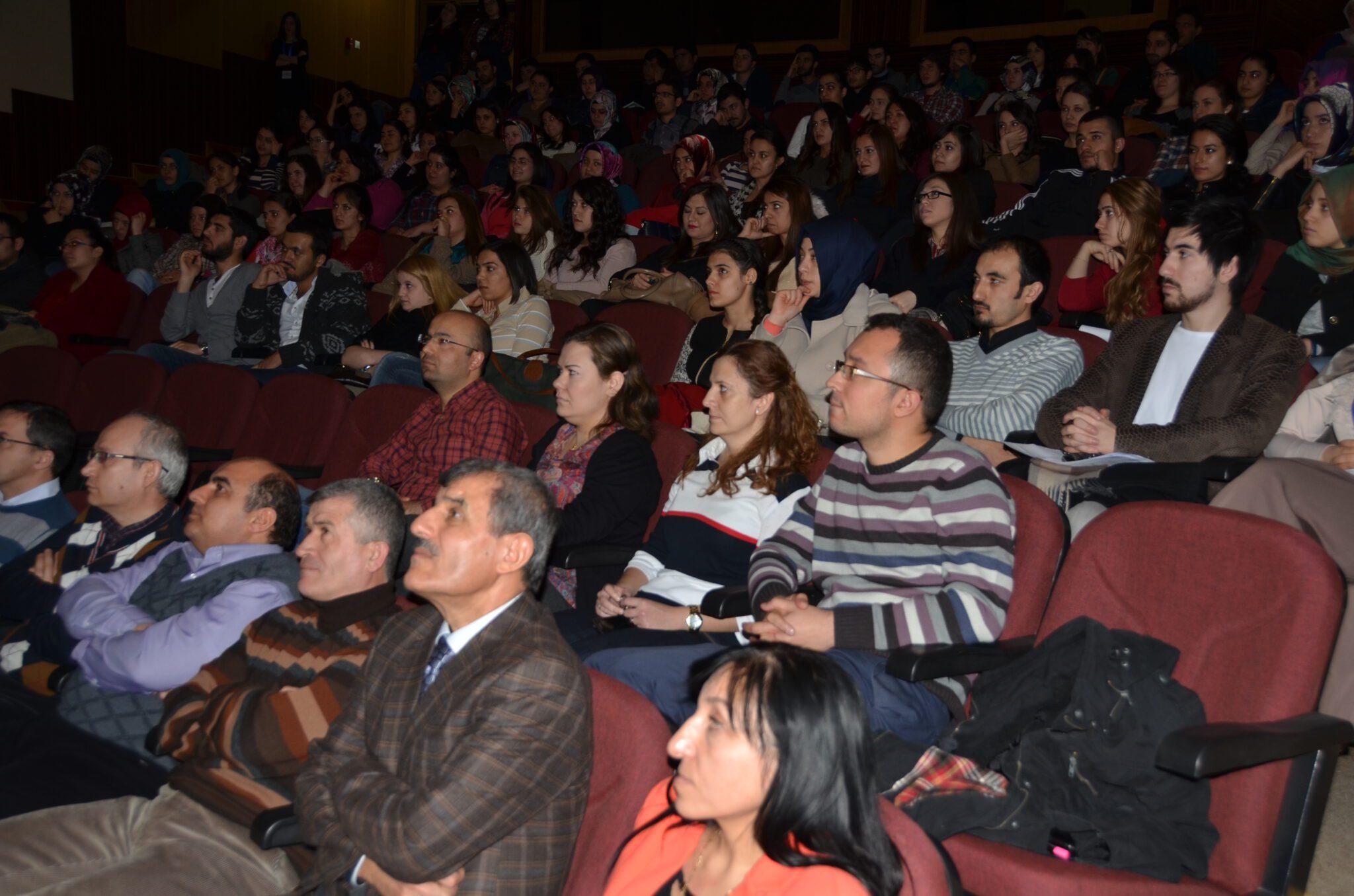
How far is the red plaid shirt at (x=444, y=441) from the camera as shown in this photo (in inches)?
121

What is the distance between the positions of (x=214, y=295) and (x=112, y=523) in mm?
2710

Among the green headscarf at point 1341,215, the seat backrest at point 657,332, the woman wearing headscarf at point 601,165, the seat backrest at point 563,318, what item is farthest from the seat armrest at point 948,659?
the woman wearing headscarf at point 601,165

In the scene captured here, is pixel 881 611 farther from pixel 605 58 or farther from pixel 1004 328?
pixel 605 58

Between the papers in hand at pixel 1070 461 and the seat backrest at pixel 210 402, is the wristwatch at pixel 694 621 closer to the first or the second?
the papers in hand at pixel 1070 461

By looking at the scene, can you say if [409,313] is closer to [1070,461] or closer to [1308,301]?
[1070,461]

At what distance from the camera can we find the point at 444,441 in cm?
311

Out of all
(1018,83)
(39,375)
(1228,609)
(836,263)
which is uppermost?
(1018,83)

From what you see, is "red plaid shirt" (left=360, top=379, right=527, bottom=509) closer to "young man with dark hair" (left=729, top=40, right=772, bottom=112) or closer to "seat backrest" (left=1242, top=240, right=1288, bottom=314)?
"seat backrest" (left=1242, top=240, right=1288, bottom=314)

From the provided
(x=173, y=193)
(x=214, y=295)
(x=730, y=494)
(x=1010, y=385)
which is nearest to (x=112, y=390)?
(x=214, y=295)

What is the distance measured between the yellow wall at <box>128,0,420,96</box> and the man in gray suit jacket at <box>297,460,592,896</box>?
995 cm

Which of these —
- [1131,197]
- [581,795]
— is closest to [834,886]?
[581,795]

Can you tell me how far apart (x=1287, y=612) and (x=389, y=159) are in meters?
Result: 7.48

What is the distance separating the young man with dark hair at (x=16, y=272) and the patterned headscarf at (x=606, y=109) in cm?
389

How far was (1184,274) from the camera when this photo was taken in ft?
8.20
